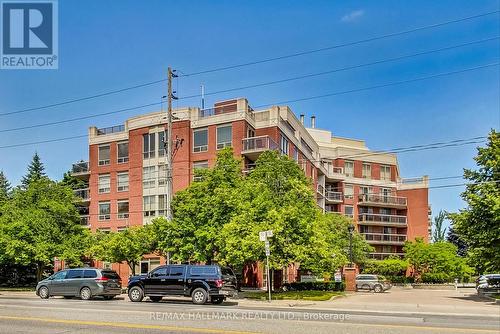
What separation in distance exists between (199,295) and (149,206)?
89.3 feet

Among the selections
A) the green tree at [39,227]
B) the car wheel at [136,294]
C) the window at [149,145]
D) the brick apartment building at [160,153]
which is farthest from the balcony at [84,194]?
the car wheel at [136,294]

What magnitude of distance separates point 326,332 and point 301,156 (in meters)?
44.0

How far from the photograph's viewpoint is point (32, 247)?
121 ft

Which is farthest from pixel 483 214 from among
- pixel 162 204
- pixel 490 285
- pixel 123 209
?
pixel 123 209

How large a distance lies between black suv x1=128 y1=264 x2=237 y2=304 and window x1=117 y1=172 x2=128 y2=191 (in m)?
28.2

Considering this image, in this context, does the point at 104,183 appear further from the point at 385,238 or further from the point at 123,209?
the point at 385,238

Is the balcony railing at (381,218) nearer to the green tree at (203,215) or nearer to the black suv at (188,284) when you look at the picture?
the green tree at (203,215)

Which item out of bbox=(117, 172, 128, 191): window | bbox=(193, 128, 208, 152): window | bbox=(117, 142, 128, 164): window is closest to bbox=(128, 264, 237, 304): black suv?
bbox=(193, 128, 208, 152): window

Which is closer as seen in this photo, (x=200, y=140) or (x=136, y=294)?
(x=136, y=294)

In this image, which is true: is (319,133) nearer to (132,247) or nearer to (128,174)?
(128,174)

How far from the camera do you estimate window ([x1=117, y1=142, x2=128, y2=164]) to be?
51625mm

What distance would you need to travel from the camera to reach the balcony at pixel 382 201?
242 feet

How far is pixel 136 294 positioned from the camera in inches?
920

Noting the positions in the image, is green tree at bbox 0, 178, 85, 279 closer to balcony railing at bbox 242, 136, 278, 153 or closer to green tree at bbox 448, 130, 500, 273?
balcony railing at bbox 242, 136, 278, 153
